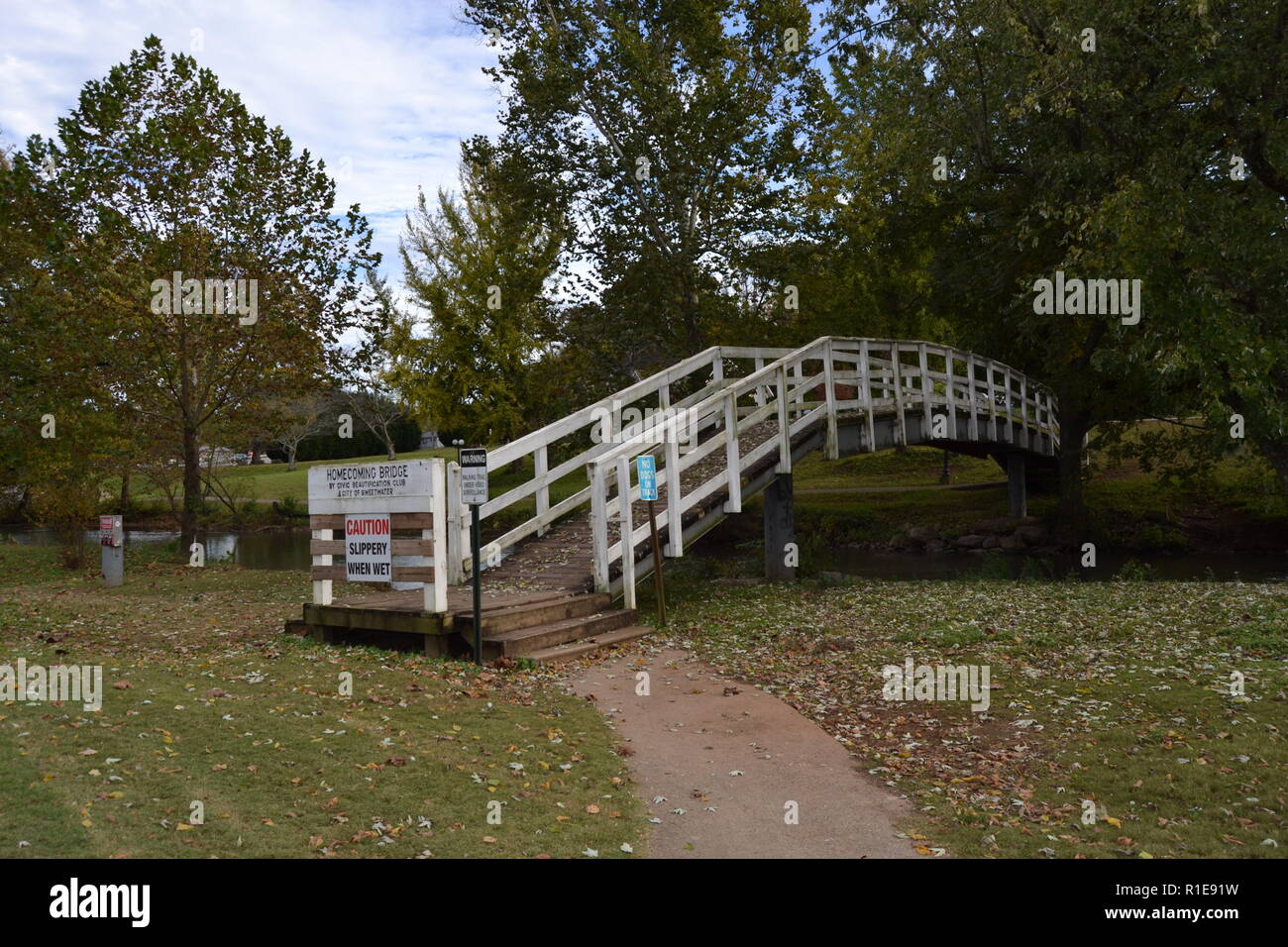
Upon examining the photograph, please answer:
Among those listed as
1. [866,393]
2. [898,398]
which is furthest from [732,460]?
[898,398]

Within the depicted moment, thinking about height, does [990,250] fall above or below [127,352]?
A: above

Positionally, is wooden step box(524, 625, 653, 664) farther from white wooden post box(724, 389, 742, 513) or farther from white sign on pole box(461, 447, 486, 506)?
white wooden post box(724, 389, 742, 513)

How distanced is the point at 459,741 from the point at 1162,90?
1816cm

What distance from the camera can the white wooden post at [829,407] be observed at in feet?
63.3

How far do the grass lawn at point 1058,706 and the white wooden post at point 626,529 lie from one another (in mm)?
862

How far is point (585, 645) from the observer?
11898mm

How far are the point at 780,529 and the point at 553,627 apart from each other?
9472 mm

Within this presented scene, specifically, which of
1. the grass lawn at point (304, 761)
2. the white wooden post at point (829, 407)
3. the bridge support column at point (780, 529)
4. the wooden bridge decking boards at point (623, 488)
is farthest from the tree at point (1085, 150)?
the grass lawn at point (304, 761)

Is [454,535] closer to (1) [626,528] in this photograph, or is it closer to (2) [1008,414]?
(1) [626,528]

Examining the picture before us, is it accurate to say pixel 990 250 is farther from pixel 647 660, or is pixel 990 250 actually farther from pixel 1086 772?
pixel 1086 772

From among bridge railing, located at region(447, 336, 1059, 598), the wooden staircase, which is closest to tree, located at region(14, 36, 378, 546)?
bridge railing, located at region(447, 336, 1059, 598)

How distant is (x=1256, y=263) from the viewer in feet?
58.7

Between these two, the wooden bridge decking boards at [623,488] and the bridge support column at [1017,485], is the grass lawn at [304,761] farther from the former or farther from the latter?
the bridge support column at [1017,485]
